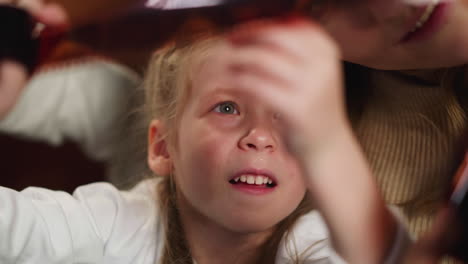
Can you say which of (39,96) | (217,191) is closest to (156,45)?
(217,191)

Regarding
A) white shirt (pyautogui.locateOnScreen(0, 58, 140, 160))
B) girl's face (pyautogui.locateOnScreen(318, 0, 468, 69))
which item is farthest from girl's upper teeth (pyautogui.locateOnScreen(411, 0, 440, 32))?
white shirt (pyautogui.locateOnScreen(0, 58, 140, 160))

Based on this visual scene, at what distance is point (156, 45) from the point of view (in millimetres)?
340

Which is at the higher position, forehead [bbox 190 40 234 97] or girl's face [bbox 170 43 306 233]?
forehead [bbox 190 40 234 97]

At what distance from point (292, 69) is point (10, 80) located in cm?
26

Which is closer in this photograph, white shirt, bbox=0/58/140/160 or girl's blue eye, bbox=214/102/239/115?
girl's blue eye, bbox=214/102/239/115

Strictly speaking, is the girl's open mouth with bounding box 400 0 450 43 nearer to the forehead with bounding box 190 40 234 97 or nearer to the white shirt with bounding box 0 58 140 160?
the forehead with bounding box 190 40 234 97

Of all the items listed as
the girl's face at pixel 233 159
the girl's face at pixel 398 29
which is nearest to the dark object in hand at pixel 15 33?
the girl's face at pixel 233 159

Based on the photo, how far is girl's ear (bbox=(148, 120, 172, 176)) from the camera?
406 millimetres

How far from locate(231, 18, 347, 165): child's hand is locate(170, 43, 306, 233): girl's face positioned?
98 mm

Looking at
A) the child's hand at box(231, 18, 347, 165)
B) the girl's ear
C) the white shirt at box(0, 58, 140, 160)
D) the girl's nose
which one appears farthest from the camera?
the white shirt at box(0, 58, 140, 160)

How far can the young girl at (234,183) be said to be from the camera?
0.62 feet

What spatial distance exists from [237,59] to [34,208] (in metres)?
0.19

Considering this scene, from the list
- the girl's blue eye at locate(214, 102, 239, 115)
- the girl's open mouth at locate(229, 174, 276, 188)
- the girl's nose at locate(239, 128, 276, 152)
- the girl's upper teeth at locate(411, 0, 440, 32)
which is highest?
the girl's upper teeth at locate(411, 0, 440, 32)

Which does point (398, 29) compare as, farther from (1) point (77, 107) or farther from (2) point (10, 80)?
(1) point (77, 107)
